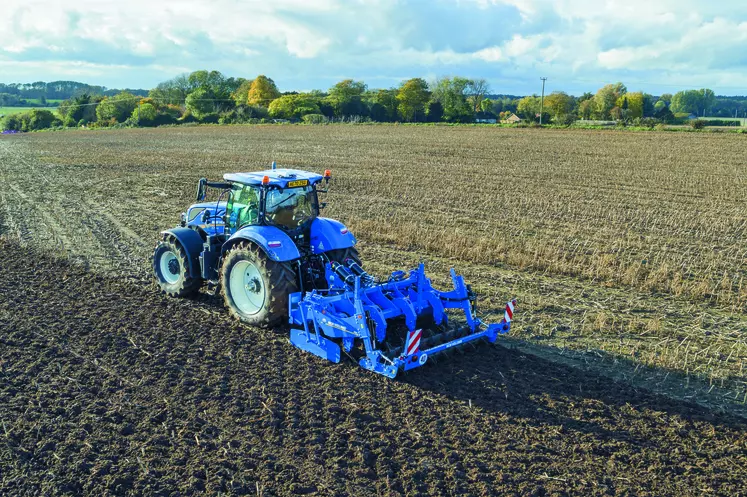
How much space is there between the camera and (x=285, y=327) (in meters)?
8.77

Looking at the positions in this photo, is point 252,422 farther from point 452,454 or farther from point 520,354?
point 520,354

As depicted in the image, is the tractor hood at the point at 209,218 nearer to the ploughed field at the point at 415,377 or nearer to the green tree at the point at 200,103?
the ploughed field at the point at 415,377

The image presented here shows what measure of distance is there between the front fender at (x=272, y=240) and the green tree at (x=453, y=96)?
6643 centimetres

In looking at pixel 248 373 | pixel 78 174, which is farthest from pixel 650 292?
pixel 78 174

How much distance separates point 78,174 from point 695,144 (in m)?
33.3

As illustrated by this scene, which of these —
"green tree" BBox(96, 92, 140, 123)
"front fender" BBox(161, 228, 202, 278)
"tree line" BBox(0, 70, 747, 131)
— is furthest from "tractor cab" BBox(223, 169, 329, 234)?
"green tree" BBox(96, 92, 140, 123)

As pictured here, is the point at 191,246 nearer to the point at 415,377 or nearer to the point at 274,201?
the point at 274,201

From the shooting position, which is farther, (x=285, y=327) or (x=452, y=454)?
(x=285, y=327)

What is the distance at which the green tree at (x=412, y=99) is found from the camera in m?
77.0

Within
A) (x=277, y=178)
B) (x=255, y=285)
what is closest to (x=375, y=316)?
(x=255, y=285)

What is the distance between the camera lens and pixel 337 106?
74.8 metres

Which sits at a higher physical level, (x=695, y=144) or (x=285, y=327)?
(x=695, y=144)

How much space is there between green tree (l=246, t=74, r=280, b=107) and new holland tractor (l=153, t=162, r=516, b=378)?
265ft

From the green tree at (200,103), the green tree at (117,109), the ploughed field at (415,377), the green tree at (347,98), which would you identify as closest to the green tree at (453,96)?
the green tree at (347,98)
